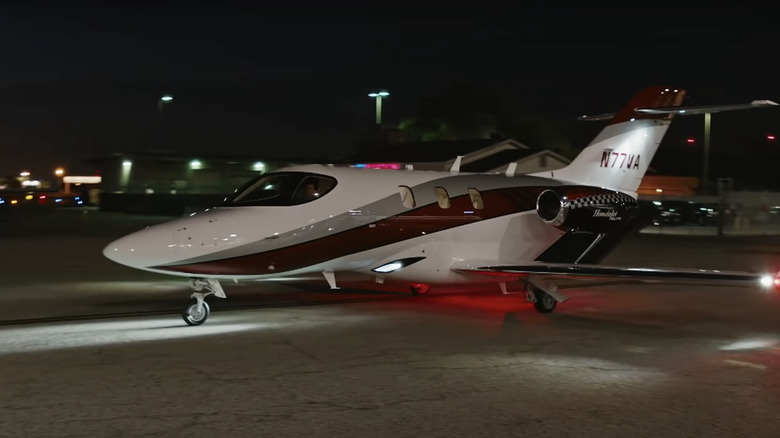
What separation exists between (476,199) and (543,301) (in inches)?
79.7

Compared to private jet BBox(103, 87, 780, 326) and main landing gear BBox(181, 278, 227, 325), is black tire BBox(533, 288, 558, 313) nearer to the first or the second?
private jet BBox(103, 87, 780, 326)

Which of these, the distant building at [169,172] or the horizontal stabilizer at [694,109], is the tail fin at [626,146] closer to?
the horizontal stabilizer at [694,109]

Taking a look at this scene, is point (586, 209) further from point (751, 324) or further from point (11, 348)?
point (11, 348)

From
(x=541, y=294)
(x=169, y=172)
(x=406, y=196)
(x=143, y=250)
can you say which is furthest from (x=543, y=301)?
(x=169, y=172)

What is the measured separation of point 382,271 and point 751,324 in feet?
18.3

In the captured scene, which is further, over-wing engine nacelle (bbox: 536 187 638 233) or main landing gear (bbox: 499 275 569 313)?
over-wing engine nacelle (bbox: 536 187 638 233)

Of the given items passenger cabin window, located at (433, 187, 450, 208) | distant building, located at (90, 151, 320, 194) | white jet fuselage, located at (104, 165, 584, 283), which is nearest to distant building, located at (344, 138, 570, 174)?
distant building, located at (90, 151, 320, 194)

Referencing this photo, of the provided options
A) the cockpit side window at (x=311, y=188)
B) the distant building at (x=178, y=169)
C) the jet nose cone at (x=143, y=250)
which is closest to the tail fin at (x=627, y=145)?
the cockpit side window at (x=311, y=188)

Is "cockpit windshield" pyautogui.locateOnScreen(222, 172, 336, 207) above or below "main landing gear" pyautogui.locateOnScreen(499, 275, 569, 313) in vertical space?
above

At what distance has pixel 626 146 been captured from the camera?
52.7ft

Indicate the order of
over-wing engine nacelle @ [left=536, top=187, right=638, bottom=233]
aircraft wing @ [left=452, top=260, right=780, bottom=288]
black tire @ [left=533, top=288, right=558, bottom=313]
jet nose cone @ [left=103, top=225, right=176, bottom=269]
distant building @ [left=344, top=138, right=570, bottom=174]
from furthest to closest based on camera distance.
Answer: distant building @ [left=344, top=138, right=570, bottom=174] → over-wing engine nacelle @ [left=536, top=187, right=638, bottom=233] → black tire @ [left=533, top=288, right=558, bottom=313] → jet nose cone @ [left=103, top=225, right=176, bottom=269] → aircraft wing @ [left=452, top=260, right=780, bottom=288]

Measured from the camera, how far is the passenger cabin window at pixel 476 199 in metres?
13.6

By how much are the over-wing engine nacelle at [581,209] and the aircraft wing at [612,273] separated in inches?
62.3

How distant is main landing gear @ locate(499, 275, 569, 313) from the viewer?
12.8 m
